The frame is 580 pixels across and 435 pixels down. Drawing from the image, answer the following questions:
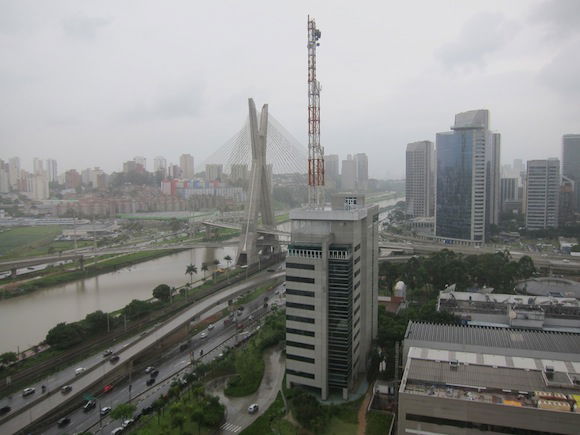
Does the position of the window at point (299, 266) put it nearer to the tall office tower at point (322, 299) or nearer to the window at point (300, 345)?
the tall office tower at point (322, 299)

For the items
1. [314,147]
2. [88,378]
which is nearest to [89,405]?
[88,378]

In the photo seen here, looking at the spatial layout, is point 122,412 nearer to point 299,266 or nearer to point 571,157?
point 299,266

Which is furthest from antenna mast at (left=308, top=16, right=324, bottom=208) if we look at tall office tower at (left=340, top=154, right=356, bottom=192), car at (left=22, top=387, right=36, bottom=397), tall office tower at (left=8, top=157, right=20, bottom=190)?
tall office tower at (left=340, top=154, right=356, bottom=192)

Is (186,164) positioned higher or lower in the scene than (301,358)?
higher

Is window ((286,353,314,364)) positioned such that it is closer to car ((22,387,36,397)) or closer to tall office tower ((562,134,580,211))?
car ((22,387,36,397))

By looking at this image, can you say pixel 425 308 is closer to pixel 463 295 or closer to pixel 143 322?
pixel 463 295

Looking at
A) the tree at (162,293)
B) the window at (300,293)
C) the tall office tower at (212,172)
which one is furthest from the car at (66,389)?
the tall office tower at (212,172)

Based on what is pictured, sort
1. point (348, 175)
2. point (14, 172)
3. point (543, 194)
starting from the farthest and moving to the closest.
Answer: point (348, 175) → point (543, 194) → point (14, 172)
